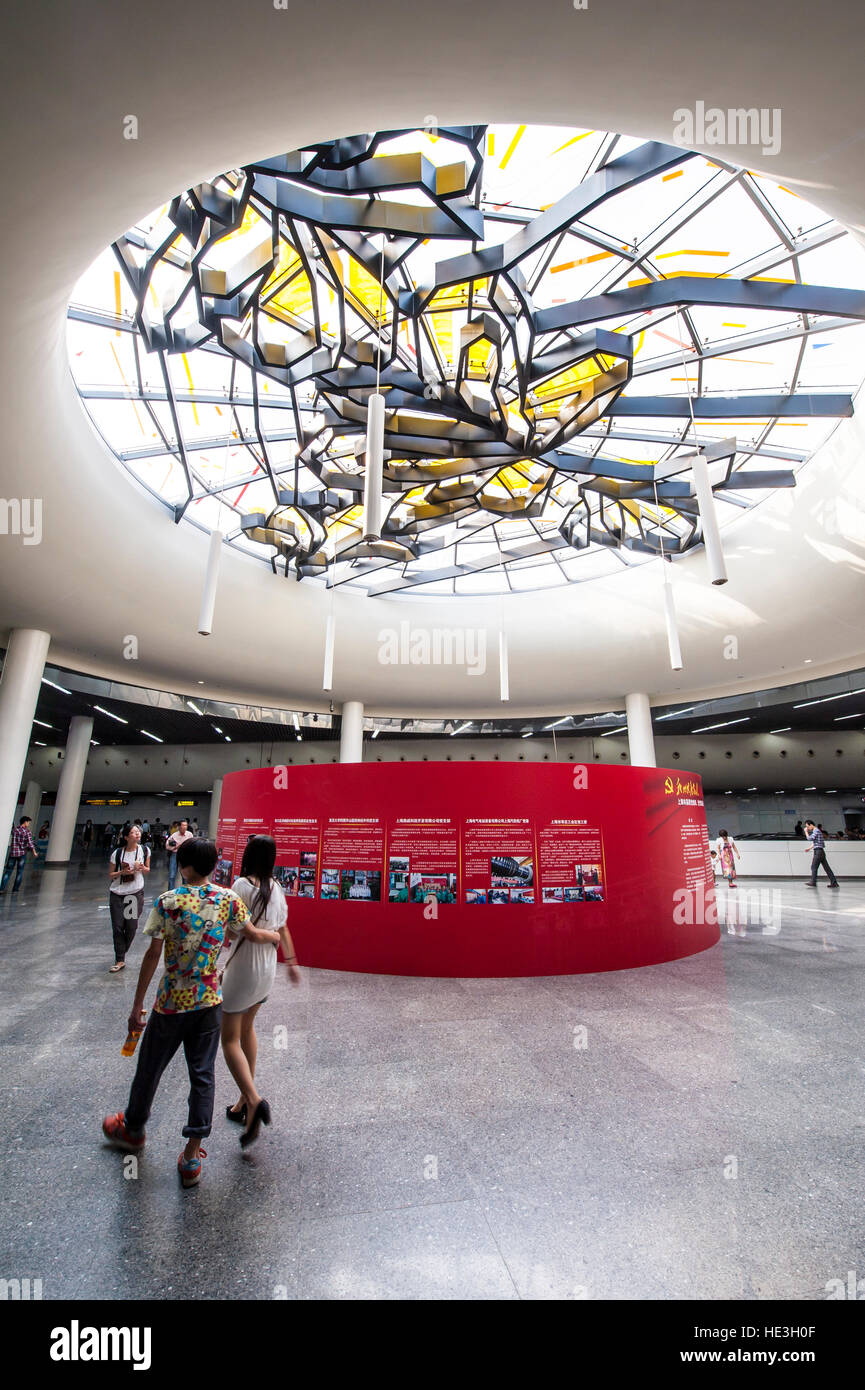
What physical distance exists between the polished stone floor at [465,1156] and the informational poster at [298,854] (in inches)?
88.3

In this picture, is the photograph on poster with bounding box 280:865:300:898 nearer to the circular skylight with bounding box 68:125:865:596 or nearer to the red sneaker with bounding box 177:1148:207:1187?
the red sneaker with bounding box 177:1148:207:1187

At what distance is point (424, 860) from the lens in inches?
346

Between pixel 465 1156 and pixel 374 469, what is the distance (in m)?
7.47

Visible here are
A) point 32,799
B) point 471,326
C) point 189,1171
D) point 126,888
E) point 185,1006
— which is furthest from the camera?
point 32,799

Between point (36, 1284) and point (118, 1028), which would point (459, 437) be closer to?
point (118, 1028)

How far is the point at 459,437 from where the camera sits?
11.3 meters

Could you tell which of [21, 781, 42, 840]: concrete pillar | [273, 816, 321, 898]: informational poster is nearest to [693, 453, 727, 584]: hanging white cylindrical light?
[273, 816, 321, 898]: informational poster

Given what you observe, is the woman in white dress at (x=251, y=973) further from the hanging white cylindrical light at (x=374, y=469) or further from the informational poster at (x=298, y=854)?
the informational poster at (x=298, y=854)

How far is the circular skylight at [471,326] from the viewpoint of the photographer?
734 centimetres

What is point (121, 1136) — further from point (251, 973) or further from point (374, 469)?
point (374, 469)

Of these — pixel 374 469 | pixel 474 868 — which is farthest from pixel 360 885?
pixel 374 469

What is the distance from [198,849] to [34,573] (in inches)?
577

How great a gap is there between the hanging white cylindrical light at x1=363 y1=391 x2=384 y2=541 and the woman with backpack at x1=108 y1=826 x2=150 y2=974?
5.32 meters

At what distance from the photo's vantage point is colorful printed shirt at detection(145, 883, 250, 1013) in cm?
356
